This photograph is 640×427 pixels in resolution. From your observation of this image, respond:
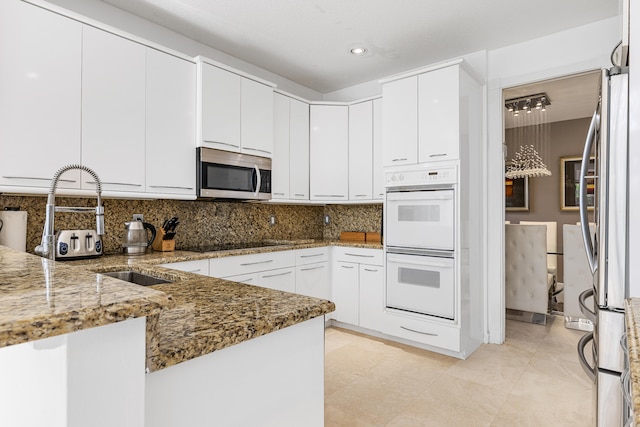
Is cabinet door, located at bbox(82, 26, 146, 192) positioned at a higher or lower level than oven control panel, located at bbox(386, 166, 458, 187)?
higher

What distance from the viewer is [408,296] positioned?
124 inches

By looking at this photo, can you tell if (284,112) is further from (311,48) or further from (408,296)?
(408,296)

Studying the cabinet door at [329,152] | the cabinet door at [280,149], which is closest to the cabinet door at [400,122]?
the cabinet door at [329,152]

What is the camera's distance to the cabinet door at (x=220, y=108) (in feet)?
9.35

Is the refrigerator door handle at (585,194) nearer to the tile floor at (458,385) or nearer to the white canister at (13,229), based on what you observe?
the tile floor at (458,385)

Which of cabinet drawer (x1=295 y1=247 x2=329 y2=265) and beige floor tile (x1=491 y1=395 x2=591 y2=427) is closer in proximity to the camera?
beige floor tile (x1=491 y1=395 x2=591 y2=427)

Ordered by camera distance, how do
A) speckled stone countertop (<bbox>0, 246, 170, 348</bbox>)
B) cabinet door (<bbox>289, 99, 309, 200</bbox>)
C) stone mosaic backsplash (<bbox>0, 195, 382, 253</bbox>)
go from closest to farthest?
speckled stone countertop (<bbox>0, 246, 170, 348</bbox>) → stone mosaic backsplash (<bbox>0, 195, 382, 253</bbox>) → cabinet door (<bbox>289, 99, 309, 200</bbox>)

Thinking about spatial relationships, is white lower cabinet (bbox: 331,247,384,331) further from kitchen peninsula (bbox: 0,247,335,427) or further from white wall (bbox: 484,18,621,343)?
kitchen peninsula (bbox: 0,247,335,427)

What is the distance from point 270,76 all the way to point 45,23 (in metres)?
2.12

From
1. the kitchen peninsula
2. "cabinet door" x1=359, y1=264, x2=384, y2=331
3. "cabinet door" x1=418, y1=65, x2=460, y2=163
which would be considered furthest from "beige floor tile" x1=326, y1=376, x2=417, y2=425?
"cabinet door" x1=418, y1=65, x2=460, y2=163

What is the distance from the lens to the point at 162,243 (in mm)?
2801

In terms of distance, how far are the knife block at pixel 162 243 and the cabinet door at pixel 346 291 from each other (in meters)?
1.61

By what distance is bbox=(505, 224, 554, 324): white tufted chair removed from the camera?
3.71 metres

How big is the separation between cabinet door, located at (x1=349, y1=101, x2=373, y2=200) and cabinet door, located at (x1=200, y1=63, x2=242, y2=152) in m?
1.28
